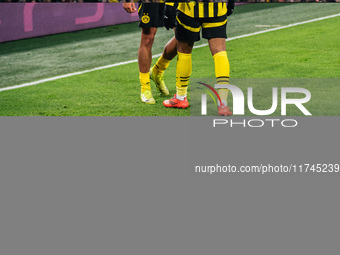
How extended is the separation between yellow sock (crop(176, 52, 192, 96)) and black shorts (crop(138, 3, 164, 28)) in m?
0.54

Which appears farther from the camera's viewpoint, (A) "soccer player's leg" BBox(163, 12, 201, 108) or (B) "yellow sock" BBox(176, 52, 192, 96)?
(B) "yellow sock" BBox(176, 52, 192, 96)

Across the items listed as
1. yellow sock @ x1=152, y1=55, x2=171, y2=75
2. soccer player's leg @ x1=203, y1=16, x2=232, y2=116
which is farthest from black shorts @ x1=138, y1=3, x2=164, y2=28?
soccer player's leg @ x1=203, y1=16, x2=232, y2=116

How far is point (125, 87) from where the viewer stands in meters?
6.03

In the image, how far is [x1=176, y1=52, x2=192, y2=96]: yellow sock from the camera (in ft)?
15.5

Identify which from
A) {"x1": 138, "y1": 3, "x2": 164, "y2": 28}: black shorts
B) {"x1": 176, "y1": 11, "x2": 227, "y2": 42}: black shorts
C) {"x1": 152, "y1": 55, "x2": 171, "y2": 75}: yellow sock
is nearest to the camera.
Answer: {"x1": 176, "y1": 11, "x2": 227, "y2": 42}: black shorts

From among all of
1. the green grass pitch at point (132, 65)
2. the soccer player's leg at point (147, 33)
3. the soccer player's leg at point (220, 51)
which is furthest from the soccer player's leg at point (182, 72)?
the soccer player's leg at point (147, 33)

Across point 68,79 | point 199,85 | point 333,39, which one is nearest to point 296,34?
point 333,39

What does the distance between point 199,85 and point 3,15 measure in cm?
644

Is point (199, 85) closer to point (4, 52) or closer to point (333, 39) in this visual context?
point (333, 39)

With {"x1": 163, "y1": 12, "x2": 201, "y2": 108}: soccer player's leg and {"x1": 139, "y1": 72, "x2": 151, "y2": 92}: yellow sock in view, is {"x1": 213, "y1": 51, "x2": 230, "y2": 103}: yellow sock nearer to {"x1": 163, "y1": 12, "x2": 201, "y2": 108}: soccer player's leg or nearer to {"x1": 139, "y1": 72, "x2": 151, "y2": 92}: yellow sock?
{"x1": 163, "y1": 12, "x2": 201, "y2": 108}: soccer player's leg

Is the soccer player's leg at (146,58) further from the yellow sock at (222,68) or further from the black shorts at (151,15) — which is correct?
the yellow sock at (222,68)

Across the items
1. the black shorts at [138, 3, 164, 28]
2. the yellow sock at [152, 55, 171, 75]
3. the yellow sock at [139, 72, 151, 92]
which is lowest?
the yellow sock at [139, 72, 151, 92]

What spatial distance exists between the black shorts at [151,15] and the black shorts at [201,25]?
0.53 meters

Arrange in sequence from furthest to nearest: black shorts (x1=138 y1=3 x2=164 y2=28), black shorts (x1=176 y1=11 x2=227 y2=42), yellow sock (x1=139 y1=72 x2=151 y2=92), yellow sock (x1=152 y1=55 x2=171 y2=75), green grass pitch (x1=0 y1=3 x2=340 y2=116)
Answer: yellow sock (x1=152 y1=55 x2=171 y2=75), yellow sock (x1=139 y1=72 x2=151 y2=92), green grass pitch (x1=0 y1=3 x2=340 y2=116), black shorts (x1=138 y1=3 x2=164 y2=28), black shorts (x1=176 y1=11 x2=227 y2=42)
